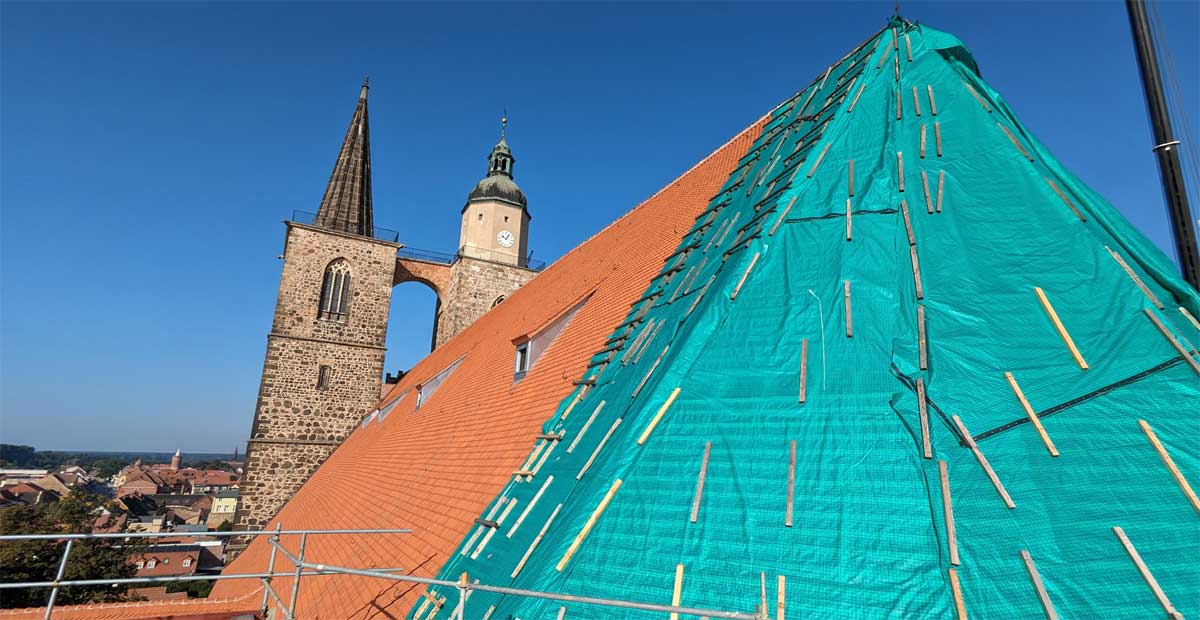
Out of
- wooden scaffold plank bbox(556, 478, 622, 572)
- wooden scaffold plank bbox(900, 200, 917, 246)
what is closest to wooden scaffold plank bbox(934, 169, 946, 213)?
wooden scaffold plank bbox(900, 200, 917, 246)

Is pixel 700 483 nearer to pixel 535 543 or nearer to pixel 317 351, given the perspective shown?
pixel 535 543

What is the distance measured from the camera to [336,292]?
2064 centimetres

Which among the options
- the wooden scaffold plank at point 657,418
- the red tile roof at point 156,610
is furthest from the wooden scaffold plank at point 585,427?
the red tile roof at point 156,610

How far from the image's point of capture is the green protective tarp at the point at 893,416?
2748 mm

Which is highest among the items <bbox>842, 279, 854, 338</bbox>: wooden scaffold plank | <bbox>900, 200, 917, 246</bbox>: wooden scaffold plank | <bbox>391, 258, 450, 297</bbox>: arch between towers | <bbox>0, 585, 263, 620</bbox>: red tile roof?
<bbox>391, 258, 450, 297</bbox>: arch between towers

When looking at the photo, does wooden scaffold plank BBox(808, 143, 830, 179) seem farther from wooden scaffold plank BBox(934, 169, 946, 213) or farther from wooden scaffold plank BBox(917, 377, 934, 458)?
wooden scaffold plank BBox(917, 377, 934, 458)

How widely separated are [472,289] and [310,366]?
19.9ft

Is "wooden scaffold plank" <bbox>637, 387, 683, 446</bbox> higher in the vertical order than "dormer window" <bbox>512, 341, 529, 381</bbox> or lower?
lower

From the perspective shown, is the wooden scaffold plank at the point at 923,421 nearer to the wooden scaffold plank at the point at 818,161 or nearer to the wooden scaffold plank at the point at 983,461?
the wooden scaffold plank at the point at 983,461

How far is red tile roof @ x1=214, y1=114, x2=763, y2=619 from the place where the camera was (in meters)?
5.29

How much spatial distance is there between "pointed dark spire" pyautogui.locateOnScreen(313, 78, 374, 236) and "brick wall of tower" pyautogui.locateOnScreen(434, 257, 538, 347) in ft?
12.9

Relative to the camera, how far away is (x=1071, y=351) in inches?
129

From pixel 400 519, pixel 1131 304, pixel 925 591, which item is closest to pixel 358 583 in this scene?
pixel 400 519

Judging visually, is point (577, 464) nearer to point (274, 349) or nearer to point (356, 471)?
point (356, 471)
